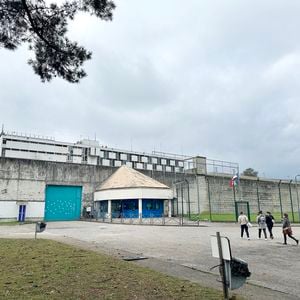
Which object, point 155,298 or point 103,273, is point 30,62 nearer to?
point 103,273

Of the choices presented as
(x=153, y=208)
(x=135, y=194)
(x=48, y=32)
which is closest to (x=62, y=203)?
(x=135, y=194)

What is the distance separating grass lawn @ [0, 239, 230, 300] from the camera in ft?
20.1

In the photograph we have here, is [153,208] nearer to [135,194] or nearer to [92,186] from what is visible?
[135,194]

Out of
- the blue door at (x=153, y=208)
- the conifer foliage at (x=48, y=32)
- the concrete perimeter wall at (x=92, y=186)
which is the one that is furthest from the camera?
the blue door at (x=153, y=208)

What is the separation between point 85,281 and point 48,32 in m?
6.43

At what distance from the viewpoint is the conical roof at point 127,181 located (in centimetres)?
4281

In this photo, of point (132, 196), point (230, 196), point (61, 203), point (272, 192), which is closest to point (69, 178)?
point (61, 203)

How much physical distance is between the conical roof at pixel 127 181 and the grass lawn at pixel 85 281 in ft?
107

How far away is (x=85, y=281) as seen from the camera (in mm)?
7117

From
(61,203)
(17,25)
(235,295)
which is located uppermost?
(17,25)

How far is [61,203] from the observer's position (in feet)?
144

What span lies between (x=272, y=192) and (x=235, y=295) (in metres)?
55.5

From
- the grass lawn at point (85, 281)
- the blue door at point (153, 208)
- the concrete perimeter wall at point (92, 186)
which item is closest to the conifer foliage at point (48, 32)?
the grass lawn at point (85, 281)

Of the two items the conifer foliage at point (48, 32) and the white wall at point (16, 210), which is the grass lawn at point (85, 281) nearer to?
the conifer foliage at point (48, 32)
